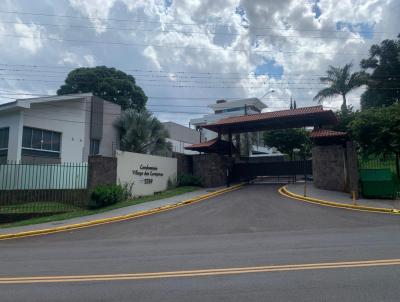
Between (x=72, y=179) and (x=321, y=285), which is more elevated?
(x=72, y=179)

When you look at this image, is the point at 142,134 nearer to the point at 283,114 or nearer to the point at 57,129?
the point at 57,129

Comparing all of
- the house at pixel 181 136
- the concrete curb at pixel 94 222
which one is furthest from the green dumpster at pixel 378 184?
the house at pixel 181 136

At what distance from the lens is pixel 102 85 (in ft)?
162

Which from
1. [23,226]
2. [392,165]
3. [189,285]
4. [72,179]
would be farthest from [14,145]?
[392,165]

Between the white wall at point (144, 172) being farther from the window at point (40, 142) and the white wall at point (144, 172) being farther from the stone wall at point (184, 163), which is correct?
the window at point (40, 142)

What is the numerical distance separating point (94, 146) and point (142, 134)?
4113 mm

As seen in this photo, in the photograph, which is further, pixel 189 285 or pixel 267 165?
pixel 267 165

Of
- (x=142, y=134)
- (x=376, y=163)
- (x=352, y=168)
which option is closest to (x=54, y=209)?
(x=142, y=134)

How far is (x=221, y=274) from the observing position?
6430 mm

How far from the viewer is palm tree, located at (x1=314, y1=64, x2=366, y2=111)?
131 ft

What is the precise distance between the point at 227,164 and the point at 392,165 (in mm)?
11922

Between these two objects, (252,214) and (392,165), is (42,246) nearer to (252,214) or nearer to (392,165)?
(252,214)

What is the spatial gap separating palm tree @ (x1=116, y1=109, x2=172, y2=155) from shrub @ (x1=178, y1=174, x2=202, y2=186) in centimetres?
480

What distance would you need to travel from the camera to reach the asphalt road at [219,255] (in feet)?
17.8
